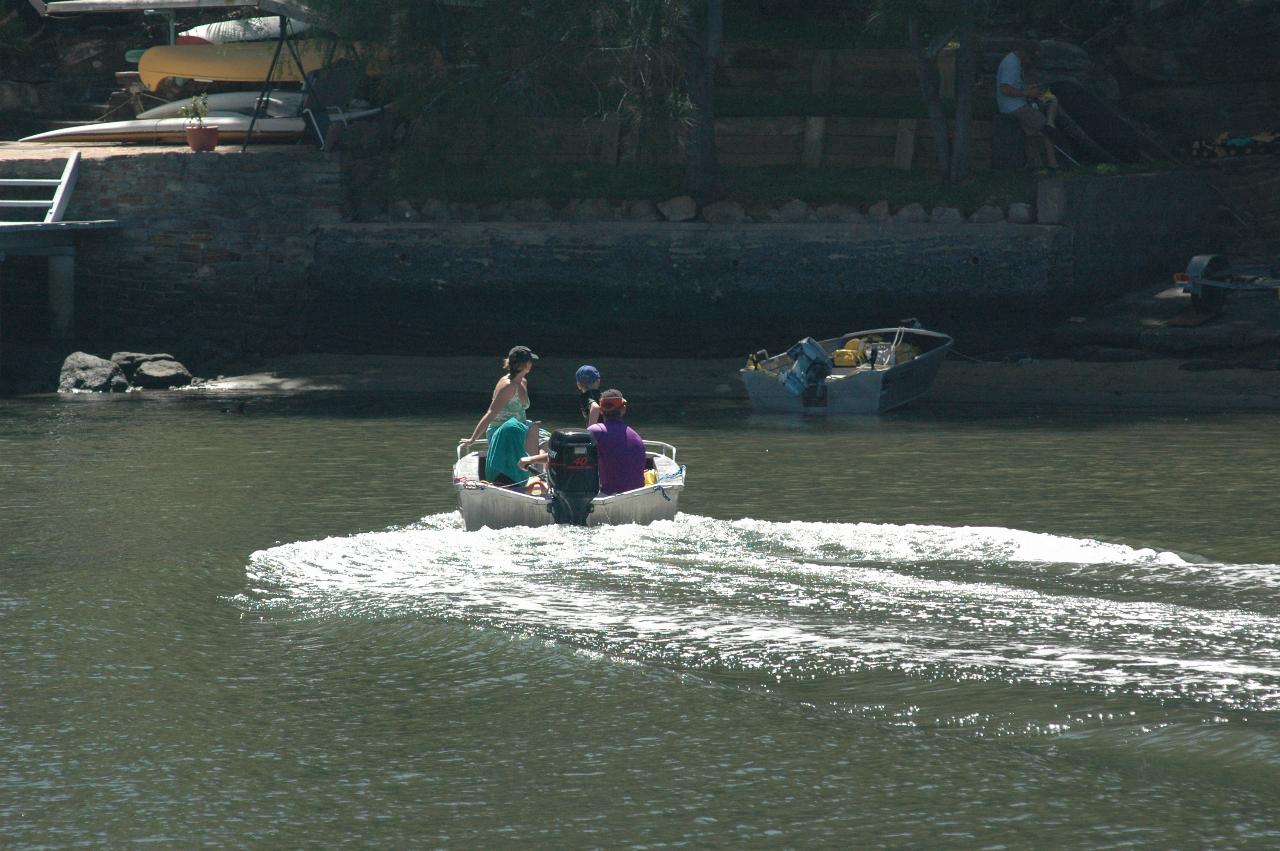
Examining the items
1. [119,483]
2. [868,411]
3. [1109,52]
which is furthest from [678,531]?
[1109,52]

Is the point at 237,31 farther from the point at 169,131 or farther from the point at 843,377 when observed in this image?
A: the point at 843,377

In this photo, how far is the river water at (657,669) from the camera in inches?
291

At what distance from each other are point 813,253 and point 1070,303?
4.04 metres

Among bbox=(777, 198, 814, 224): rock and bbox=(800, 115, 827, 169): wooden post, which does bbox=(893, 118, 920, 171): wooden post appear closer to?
bbox=(800, 115, 827, 169): wooden post

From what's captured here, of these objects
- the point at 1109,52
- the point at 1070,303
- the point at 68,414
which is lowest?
the point at 68,414

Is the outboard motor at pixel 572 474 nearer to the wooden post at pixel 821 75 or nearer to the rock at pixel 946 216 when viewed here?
the rock at pixel 946 216

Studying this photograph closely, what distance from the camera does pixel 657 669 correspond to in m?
9.30

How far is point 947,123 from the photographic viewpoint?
2708 cm

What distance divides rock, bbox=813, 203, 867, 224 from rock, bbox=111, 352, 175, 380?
34.4 ft

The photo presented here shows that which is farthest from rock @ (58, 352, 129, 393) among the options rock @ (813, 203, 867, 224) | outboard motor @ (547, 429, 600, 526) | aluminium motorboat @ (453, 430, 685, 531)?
outboard motor @ (547, 429, 600, 526)

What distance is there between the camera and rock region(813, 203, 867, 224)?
25.2 meters

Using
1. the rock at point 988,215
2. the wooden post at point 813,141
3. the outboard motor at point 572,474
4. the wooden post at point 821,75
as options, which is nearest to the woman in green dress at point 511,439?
the outboard motor at point 572,474

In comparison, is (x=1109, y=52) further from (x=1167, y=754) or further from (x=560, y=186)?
(x=1167, y=754)

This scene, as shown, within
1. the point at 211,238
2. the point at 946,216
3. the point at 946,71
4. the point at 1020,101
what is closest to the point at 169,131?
the point at 211,238
